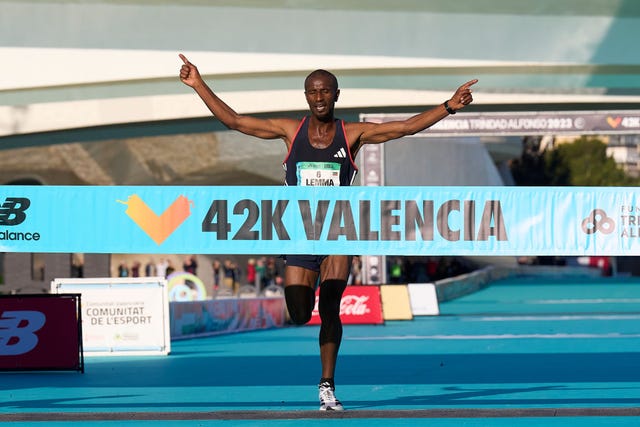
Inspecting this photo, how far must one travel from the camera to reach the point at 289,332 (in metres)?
21.2

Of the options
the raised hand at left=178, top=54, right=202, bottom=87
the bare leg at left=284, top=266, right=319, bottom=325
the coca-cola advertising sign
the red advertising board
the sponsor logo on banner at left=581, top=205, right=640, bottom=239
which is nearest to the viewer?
the sponsor logo on banner at left=581, top=205, right=640, bottom=239

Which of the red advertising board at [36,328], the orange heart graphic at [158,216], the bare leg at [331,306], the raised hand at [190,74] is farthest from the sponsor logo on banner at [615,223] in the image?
the red advertising board at [36,328]

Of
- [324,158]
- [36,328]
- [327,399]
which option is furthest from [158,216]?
[36,328]

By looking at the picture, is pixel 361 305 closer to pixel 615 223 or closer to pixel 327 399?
pixel 327 399

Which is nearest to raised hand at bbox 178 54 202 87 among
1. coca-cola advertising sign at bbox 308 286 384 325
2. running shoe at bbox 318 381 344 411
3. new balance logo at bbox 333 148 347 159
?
new balance logo at bbox 333 148 347 159

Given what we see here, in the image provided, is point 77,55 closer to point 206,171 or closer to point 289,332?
point 289,332

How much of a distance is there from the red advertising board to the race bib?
19.0 ft

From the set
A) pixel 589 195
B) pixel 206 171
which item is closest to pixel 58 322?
pixel 589 195

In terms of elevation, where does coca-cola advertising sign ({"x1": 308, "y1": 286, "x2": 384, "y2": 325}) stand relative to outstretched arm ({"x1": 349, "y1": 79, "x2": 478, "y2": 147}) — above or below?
below

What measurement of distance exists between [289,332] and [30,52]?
1054 cm

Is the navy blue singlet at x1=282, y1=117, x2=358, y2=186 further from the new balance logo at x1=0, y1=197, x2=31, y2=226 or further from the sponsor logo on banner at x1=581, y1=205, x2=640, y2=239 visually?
the new balance logo at x1=0, y1=197, x2=31, y2=226

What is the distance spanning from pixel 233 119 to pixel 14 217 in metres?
1.53

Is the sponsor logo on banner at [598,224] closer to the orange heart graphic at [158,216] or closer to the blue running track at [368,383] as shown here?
the blue running track at [368,383]

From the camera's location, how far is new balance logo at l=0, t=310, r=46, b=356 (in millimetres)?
13219
